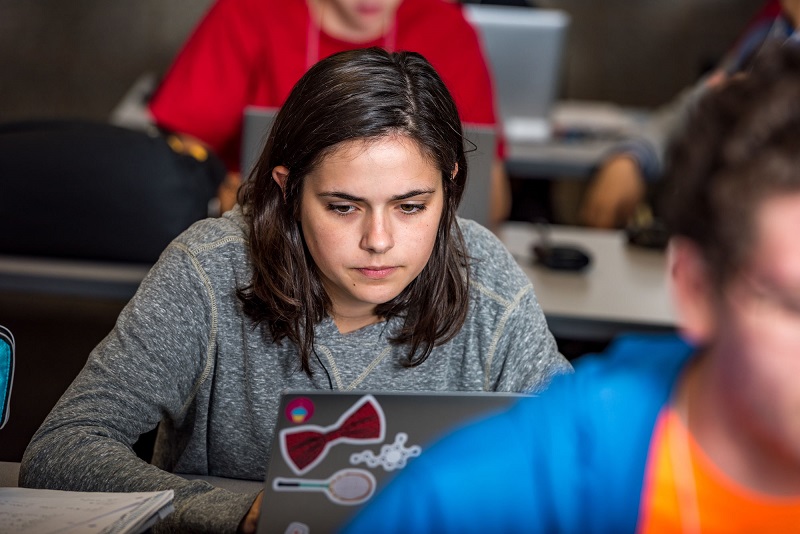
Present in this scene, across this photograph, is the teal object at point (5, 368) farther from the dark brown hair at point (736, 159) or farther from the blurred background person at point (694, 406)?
the dark brown hair at point (736, 159)

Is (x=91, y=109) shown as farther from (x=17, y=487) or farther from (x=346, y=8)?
(x=17, y=487)

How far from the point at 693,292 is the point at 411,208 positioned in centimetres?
58

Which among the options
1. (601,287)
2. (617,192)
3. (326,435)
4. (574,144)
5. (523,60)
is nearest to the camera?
(326,435)

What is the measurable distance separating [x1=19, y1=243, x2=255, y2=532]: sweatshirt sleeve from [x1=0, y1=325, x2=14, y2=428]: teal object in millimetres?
111

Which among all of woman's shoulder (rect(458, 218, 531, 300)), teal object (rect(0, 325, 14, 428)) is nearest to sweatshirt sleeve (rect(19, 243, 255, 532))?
teal object (rect(0, 325, 14, 428))

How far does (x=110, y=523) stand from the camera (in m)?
0.92

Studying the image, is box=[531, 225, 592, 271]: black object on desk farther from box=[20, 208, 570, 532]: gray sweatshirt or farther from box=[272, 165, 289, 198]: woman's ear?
box=[272, 165, 289, 198]: woman's ear

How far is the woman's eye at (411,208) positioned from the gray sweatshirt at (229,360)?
0.61 feet

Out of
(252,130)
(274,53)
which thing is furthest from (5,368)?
(274,53)

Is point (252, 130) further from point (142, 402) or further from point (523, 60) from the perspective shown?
point (523, 60)

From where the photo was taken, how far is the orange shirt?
672 mm

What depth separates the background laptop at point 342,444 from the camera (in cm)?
94

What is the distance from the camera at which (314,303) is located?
4.23 feet

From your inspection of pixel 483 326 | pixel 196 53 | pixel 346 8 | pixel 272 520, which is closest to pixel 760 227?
pixel 272 520
